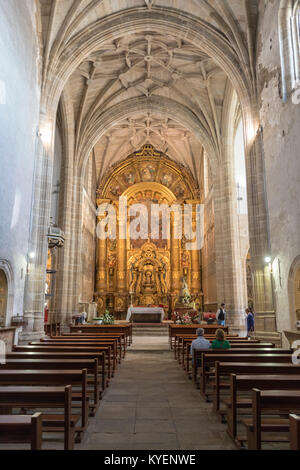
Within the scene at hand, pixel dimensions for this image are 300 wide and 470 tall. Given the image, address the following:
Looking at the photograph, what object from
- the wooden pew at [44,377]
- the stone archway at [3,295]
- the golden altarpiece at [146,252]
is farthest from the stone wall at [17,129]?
the golden altarpiece at [146,252]

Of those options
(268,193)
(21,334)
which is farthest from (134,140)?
(21,334)

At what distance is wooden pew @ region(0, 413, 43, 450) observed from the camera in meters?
2.24

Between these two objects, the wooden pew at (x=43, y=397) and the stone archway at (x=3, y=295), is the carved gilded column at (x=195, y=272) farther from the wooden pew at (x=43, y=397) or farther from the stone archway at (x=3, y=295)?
the wooden pew at (x=43, y=397)

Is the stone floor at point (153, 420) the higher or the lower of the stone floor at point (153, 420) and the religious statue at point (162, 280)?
the lower

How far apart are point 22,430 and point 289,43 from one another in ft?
40.2

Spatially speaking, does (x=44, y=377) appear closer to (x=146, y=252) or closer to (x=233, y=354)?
(x=233, y=354)

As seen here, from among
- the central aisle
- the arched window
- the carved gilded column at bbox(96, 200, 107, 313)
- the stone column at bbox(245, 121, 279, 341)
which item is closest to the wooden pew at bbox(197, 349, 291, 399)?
the central aisle

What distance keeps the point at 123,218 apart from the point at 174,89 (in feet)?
41.9

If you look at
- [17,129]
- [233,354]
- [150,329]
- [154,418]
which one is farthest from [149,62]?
[154,418]

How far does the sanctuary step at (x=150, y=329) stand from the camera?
18.8m

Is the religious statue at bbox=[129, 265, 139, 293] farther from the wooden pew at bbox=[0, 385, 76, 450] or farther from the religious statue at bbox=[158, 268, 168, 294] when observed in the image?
the wooden pew at bbox=[0, 385, 76, 450]

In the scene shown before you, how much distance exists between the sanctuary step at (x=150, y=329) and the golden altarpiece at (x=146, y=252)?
28.9 feet

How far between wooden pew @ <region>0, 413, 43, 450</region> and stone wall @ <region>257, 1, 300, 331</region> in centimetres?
891
